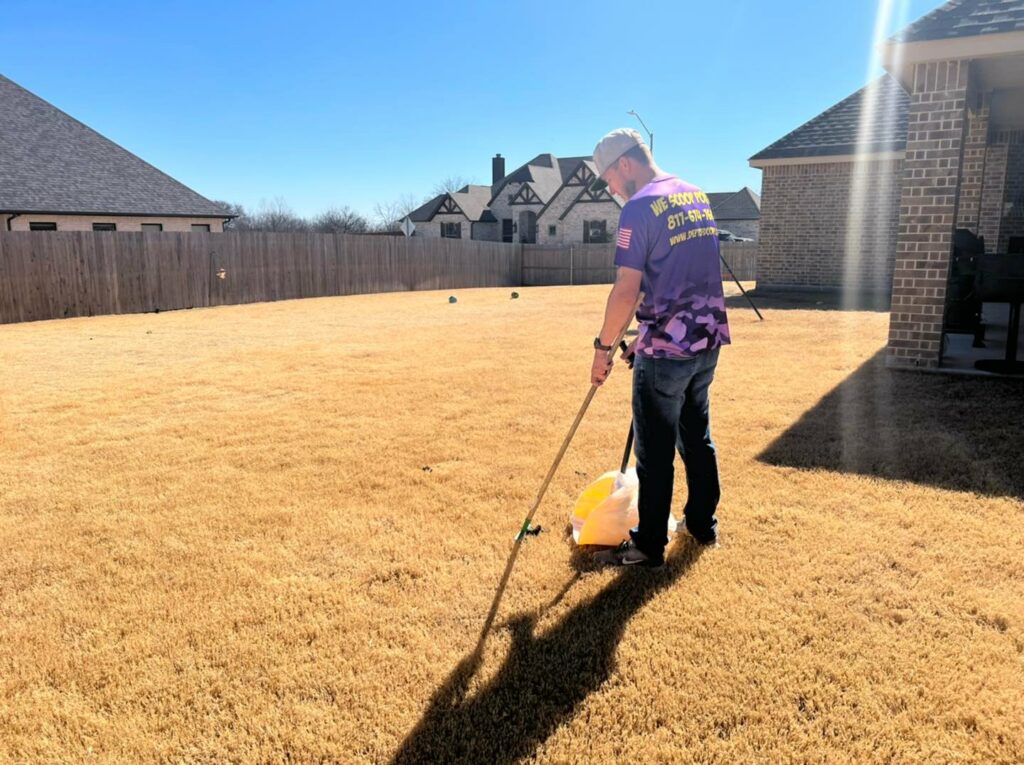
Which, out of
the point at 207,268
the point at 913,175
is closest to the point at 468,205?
the point at 207,268

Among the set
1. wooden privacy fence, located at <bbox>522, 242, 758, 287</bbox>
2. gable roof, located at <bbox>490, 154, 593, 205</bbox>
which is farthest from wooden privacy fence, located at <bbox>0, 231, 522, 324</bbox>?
gable roof, located at <bbox>490, 154, 593, 205</bbox>

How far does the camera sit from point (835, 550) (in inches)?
130

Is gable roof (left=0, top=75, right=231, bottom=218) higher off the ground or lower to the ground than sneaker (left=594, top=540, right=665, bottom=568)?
higher

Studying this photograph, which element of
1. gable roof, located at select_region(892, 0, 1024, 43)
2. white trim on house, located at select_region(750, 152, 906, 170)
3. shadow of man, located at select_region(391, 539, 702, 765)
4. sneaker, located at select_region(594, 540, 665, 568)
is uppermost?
white trim on house, located at select_region(750, 152, 906, 170)

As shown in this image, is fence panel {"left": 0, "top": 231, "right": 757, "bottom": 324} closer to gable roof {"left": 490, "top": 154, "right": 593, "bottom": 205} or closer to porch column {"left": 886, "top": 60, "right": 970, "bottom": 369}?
porch column {"left": 886, "top": 60, "right": 970, "bottom": 369}

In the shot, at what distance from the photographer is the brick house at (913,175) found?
22.4 feet

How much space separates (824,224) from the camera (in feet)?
57.7

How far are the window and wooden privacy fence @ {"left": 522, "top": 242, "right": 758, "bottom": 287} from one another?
45.6 ft

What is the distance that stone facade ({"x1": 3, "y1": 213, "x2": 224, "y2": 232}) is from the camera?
22203 millimetres

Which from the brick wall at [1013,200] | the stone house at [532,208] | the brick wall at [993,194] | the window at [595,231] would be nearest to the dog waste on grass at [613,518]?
the brick wall at [993,194]

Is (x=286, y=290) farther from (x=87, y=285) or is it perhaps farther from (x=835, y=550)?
(x=835, y=550)

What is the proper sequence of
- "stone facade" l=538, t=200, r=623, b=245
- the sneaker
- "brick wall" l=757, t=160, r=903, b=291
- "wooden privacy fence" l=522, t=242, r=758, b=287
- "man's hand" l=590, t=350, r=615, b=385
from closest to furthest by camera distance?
"man's hand" l=590, t=350, r=615, b=385 < the sneaker < "brick wall" l=757, t=160, r=903, b=291 < "wooden privacy fence" l=522, t=242, r=758, b=287 < "stone facade" l=538, t=200, r=623, b=245

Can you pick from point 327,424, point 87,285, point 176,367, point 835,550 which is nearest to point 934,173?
point 835,550

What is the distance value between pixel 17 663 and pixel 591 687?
209 centimetres
